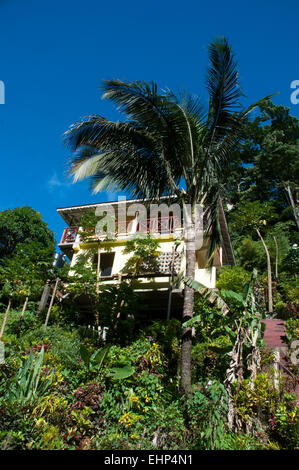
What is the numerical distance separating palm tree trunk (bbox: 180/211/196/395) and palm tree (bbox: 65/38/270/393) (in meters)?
0.03

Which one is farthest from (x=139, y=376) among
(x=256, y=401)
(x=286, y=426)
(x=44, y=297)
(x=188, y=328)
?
(x=44, y=297)

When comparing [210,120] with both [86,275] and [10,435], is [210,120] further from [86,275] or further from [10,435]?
[10,435]

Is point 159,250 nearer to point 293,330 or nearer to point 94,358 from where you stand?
point 293,330

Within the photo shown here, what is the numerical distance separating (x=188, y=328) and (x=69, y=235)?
466 inches

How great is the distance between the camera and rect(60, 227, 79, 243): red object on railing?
16141 millimetres

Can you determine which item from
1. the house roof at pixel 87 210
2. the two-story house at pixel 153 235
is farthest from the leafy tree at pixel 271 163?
the two-story house at pixel 153 235

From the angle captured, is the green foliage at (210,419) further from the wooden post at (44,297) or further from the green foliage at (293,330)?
the wooden post at (44,297)

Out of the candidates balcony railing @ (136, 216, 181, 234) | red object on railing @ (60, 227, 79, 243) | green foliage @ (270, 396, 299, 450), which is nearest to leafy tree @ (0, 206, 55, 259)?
red object on railing @ (60, 227, 79, 243)

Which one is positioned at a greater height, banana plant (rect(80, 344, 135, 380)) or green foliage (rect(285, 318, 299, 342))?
green foliage (rect(285, 318, 299, 342))

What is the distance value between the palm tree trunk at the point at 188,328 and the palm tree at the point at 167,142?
0.11 feet

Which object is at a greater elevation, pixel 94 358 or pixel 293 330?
pixel 293 330

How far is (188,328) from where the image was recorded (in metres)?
5.90

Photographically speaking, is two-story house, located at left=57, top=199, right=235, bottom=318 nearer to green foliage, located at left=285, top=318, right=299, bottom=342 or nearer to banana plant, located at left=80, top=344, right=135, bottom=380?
green foliage, located at left=285, top=318, right=299, bottom=342
